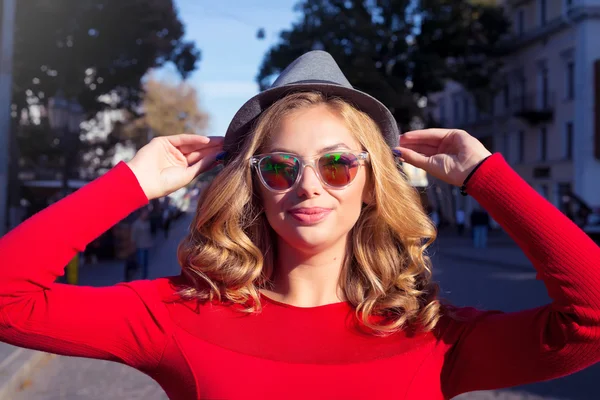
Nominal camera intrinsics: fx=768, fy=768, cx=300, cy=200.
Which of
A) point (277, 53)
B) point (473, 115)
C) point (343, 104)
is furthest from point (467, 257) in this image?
point (473, 115)

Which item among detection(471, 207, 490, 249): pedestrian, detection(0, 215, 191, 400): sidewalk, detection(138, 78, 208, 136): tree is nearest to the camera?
detection(0, 215, 191, 400): sidewalk

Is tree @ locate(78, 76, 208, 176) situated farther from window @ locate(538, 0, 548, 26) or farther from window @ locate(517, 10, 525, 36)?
window @ locate(538, 0, 548, 26)

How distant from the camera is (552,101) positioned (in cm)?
3838

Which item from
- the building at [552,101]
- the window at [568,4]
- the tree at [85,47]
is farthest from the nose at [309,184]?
the window at [568,4]

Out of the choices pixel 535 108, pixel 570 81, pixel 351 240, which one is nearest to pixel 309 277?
pixel 351 240

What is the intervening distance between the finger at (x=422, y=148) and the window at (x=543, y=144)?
38846 mm

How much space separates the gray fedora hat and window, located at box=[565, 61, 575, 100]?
36.2m

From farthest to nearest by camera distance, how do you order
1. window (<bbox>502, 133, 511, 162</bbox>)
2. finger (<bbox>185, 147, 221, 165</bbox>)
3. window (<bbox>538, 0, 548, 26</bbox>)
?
1. window (<bbox>502, 133, 511, 162</bbox>)
2. window (<bbox>538, 0, 548, 26</bbox>)
3. finger (<bbox>185, 147, 221, 165</bbox>)

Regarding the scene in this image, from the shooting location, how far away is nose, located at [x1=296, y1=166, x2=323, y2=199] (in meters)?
2.24

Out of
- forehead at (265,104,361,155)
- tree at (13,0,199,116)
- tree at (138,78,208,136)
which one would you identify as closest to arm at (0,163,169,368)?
forehead at (265,104,361,155)

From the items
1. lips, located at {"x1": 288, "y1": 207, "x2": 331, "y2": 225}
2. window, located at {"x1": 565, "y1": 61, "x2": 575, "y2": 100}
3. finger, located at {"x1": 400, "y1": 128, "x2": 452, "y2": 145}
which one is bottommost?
lips, located at {"x1": 288, "y1": 207, "x2": 331, "y2": 225}

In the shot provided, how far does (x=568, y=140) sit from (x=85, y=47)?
24.0 meters

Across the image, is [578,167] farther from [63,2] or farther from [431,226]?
[431,226]

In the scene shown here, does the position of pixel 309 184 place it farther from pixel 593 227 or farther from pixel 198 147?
pixel 593 227
